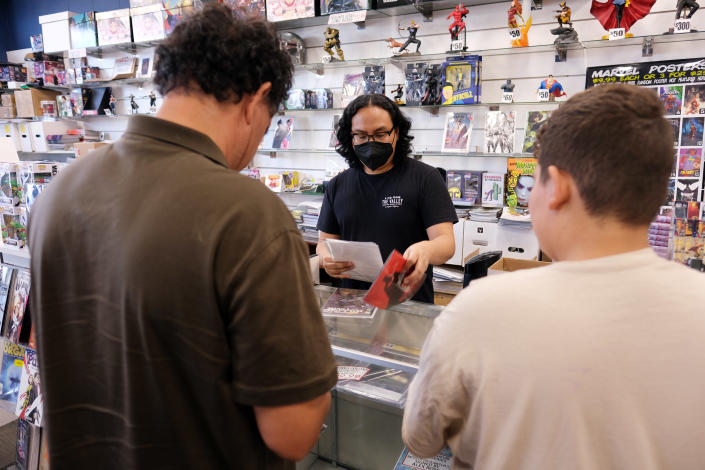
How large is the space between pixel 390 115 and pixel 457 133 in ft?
5.05

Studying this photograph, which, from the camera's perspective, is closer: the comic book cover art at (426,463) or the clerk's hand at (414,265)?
the comic book cover art at (426,463)

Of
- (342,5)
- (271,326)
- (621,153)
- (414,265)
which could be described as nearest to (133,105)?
(342,5)

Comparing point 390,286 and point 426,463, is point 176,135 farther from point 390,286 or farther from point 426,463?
point 426,463

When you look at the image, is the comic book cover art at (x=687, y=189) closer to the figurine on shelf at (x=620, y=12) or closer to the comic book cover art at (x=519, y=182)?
the comic book cover art at (x=519, y=182)

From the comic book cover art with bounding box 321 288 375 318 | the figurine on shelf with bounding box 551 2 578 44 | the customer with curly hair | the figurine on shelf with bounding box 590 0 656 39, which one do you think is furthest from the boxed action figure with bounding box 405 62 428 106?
the customer with curly hair

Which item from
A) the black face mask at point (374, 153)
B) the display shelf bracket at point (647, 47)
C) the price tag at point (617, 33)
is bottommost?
the black face mask at point (374, 153)

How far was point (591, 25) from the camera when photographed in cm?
325

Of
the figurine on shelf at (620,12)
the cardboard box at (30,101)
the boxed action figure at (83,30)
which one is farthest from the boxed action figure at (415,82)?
the cardboard box at (30,101)

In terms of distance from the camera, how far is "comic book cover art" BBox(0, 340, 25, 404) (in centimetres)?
245

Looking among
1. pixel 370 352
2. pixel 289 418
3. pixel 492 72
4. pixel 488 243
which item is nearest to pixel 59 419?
pixel 289 418

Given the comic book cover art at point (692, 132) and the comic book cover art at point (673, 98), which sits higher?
the comic book cover art at point (673, 98)

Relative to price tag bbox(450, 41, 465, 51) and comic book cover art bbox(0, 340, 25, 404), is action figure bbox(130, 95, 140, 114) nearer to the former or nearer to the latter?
comic book cover art bbox(0, 340, 25, 404)

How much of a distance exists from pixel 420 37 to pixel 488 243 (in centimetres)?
173

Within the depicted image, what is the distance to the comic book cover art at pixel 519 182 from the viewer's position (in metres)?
3.42
